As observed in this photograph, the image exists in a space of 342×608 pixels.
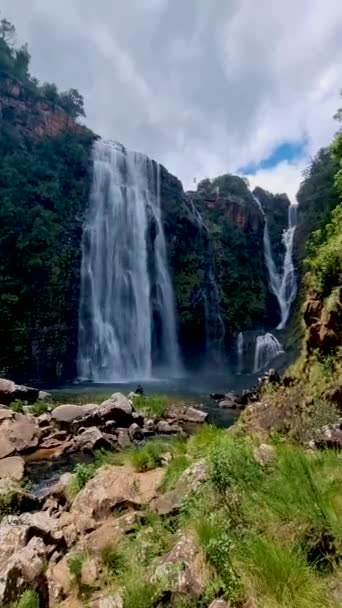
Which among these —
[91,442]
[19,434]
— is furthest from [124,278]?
[91,442]

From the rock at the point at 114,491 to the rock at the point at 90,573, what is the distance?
930mm

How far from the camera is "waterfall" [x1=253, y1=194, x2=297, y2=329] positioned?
41219mm

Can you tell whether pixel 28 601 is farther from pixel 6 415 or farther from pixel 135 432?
pixel 6 415

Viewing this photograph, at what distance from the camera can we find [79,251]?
32594mm

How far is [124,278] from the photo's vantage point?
108 ft

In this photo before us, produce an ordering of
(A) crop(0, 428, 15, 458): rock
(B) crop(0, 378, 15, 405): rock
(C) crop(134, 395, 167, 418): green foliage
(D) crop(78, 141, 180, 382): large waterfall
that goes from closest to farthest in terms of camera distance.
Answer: (A) crop(0, 428, 15, 458): rock < (C) crop(134, 395, 167, 418): green foliage < (B) crop(0, 378, 15, 405): rock < (D) crop(78, 141, 180, 382): large waterfall

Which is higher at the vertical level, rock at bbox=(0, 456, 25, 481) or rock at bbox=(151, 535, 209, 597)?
rock at bbox=(151, 535, 209, 597)

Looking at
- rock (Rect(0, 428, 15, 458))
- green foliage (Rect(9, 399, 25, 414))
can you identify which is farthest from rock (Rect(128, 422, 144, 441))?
green foliage (Rect(9, 399, 25, 414))

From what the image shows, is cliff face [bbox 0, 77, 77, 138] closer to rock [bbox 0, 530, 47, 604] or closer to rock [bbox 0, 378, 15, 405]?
rock [bbox 0, 378, 15, 405]

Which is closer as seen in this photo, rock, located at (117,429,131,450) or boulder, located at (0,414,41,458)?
rock, located at (117,429,131,450)

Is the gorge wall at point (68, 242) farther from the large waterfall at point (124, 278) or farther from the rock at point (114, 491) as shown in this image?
the rock at point (114, 491)

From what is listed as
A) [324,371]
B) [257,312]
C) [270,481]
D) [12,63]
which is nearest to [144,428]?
[324,371]

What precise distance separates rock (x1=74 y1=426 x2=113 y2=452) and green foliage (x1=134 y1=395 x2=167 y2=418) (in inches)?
158

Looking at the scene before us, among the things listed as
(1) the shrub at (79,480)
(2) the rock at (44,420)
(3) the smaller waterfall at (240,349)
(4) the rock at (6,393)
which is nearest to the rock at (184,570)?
(1) the shrub at (79,480)
